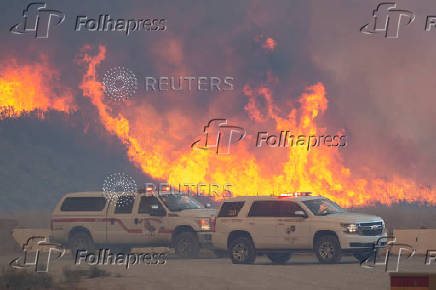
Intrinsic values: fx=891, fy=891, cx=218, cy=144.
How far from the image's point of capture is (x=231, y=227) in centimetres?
2631

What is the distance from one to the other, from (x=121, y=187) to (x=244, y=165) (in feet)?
131

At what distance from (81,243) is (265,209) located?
7104 mm

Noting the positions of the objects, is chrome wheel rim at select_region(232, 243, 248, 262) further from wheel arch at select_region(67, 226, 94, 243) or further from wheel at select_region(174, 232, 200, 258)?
wheel arch at select_region(67, 226, 94, 243)

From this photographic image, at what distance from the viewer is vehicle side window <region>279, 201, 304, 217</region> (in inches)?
1014

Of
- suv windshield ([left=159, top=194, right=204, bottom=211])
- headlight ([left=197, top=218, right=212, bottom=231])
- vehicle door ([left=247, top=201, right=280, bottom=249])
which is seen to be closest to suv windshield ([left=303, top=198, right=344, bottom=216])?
vehicle door ([left=247, top=201, right=280, bottom=249])

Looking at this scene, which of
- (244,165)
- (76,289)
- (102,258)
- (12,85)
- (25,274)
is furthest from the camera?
(12,85)

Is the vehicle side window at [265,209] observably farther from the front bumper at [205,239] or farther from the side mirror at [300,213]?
the front bumper at [205,239]

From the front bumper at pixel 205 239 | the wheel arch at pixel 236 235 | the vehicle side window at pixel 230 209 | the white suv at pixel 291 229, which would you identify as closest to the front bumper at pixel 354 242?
the white suv at pixel 291 229

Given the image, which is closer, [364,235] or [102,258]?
[364,235]

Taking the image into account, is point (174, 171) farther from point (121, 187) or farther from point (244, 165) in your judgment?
point (121, 187)

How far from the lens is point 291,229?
25562mm

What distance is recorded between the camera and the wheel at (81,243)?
97.5 feet

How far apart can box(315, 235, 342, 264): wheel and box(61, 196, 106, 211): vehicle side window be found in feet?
26.0

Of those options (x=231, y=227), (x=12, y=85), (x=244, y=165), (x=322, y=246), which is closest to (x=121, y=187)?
(x=231, y=227)
